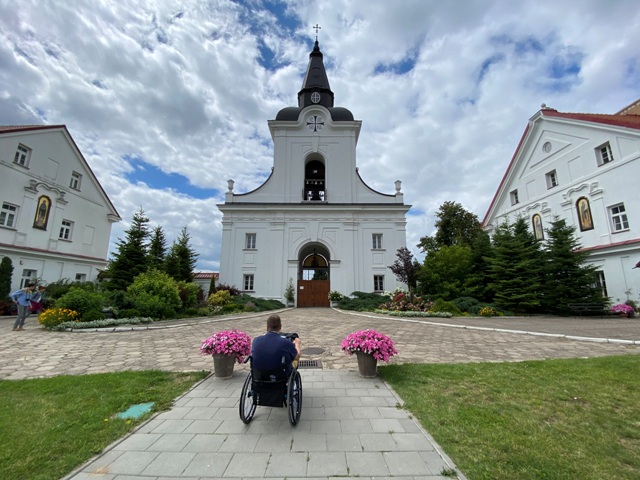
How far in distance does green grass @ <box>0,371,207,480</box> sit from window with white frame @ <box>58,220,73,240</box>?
67.7 ft

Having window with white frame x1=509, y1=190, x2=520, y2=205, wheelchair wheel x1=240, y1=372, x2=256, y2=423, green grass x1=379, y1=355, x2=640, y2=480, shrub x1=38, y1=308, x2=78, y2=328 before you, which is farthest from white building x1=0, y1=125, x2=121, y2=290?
window with white frame x1=509, y1=190, x2=520, y2=205

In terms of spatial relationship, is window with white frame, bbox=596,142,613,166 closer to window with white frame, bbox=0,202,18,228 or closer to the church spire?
the church spire

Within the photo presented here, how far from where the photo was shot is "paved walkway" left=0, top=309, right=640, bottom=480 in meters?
2.55

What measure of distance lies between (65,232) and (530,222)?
114ft

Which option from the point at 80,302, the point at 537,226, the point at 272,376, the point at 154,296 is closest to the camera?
the point at 272,376

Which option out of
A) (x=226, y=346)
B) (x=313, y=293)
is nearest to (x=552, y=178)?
(x=313, y=293)

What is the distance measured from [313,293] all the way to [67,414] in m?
20.3

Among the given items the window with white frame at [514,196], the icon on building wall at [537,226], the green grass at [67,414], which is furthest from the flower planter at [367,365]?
the window with white frame at [514,196]

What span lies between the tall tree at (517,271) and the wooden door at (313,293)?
38.3 feet

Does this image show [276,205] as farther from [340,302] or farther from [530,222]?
[530,222]

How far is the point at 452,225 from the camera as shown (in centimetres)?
3062

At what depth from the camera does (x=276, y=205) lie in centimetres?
2425

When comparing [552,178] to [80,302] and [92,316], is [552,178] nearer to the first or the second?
[92,316]

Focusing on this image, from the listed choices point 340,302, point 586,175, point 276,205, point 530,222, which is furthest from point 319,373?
point 530,222
